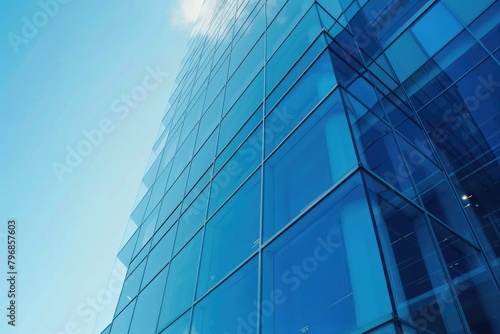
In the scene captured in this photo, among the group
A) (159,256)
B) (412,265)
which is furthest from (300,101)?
(159,256)

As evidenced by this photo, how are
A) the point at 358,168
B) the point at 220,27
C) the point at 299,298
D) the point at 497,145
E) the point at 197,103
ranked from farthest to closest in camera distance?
1. the point at 220,27
2. the point at 197,103
3. the point at 497,145
4. the point at 299,298
5. the point at 358,168

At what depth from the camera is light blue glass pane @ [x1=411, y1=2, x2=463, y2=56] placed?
301 inches

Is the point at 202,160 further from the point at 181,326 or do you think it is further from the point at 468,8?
the point at 468,8

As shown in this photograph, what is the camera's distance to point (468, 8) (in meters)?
7.40

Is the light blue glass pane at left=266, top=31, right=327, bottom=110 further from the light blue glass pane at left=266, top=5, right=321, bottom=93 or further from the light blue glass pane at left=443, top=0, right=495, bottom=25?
the light blue glass pane at left=443, top=0, right=495, bottom=25

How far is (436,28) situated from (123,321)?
11.6 m

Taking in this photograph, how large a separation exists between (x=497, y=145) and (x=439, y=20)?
341 centimetres

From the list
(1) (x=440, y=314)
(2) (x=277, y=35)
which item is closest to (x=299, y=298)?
(1) (x=440, y=314)

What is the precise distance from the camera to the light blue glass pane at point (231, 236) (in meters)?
6.08

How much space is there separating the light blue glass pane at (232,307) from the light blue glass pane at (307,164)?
0.81 m

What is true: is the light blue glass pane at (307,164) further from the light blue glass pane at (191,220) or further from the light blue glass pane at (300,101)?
the light blue glass pane at (191,220)

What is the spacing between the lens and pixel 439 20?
7.92m

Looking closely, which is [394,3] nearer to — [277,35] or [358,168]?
[277,35]

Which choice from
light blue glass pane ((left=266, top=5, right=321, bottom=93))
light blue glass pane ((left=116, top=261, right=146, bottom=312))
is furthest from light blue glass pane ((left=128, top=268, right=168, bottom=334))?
light blue glass pane ((left=266, top=5, right=321, bottom=93))
